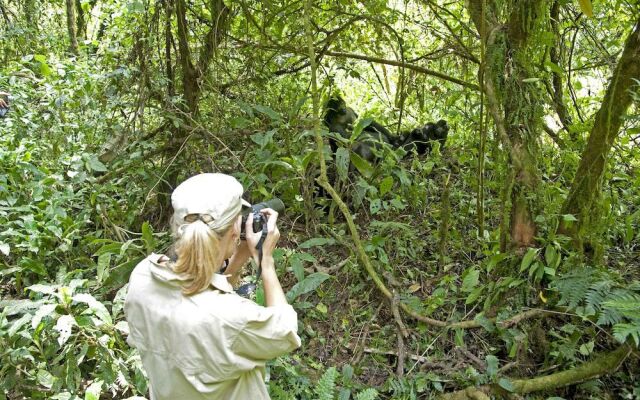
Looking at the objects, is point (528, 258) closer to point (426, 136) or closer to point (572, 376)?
point (572, 376)

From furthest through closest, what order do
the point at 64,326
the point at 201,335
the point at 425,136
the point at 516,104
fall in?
the point at 425,136 < the point at 516,104 < the point at 64,326 < the point at 201,335

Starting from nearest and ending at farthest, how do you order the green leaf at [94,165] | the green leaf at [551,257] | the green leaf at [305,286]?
the green leaf at [551,257] → the green leaf at [305,286] → the green leaf at [94,165]

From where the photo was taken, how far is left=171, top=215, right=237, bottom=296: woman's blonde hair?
4.83 feet

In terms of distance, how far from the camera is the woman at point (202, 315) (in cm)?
147

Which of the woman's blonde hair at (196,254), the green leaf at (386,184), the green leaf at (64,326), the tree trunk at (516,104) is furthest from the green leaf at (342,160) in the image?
the woman's blonde hair at (196,254)

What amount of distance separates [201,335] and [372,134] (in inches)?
123

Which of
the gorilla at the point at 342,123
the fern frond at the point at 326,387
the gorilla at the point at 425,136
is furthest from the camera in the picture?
the gorilla at the point at 425,136

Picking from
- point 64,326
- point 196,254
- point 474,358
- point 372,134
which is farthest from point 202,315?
point 372,134

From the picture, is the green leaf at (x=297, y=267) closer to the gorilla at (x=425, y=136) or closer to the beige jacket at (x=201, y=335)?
the beige jacket at (x=201, y=335)

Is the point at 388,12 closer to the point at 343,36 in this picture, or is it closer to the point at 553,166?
the point at 343,36

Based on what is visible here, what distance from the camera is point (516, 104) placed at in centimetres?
304

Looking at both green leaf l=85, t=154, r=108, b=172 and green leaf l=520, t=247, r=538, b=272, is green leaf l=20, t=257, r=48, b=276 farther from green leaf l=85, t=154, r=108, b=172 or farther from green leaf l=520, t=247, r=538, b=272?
green leaf l=520, t=247, r=538, b=272

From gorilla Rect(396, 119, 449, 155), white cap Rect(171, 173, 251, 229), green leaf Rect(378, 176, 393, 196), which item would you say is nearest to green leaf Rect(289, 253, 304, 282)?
green leaf Rect(378, 176, 393, 196)

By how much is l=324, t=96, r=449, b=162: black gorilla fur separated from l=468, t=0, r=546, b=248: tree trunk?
1213mm
